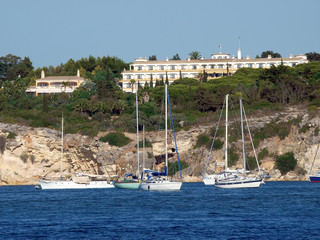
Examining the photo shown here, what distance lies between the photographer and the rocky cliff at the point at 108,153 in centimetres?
9012

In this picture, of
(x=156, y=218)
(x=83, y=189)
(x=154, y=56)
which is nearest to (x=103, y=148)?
(x=83, y=189)

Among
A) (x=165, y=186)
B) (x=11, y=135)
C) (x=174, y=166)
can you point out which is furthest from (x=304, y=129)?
(x=11, y=135)

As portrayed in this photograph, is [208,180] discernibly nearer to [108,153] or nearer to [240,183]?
[240,183]

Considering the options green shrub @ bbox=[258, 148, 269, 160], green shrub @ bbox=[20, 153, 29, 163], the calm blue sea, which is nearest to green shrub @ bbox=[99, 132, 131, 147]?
green shrub @ bbox=[20, 153, 29, 163]

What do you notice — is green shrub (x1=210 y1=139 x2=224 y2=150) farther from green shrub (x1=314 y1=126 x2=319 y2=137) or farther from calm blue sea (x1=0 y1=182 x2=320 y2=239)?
calm blue sea (x1=0 y1=182 x2=320 y2=239)

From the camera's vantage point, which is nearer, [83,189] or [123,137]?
[83,189]

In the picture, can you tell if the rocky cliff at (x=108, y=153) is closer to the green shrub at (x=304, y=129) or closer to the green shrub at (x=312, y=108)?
the green shrub at (x=304, y=129)

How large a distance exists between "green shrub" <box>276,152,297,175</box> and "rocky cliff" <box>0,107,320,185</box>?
24.9 inches

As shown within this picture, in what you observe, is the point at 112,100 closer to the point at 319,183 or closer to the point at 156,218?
the point at 319,183

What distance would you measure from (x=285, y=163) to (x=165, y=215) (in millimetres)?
45893

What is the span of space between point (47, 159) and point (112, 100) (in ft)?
72.2

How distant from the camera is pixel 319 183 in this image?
267ft

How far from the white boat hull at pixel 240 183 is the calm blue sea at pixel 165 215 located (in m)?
2.45

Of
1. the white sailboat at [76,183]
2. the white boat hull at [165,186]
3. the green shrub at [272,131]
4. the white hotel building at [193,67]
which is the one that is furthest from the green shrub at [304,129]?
the white hotel building at [193,67]
